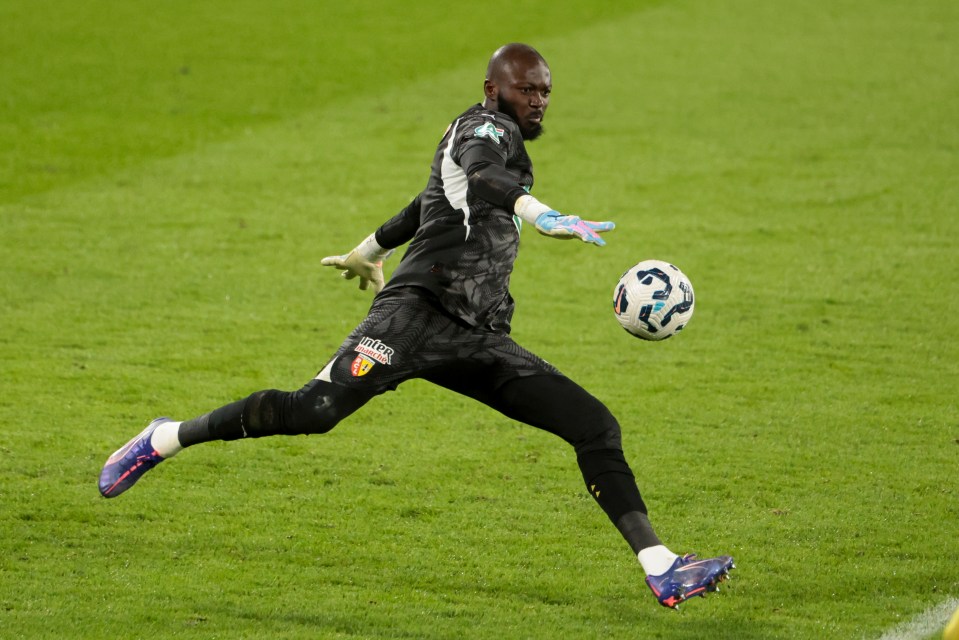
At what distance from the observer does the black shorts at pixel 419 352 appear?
17.5ft

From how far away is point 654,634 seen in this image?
17.0 feet

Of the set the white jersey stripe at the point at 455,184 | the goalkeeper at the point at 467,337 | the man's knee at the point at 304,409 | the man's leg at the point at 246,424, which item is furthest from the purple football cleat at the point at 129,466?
the white jersey stripe at the point at 455,184

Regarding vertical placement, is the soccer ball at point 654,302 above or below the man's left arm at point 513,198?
below

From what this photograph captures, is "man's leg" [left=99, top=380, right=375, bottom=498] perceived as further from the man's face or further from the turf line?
the turf line

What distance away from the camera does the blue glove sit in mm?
4500

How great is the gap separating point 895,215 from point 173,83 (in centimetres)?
897

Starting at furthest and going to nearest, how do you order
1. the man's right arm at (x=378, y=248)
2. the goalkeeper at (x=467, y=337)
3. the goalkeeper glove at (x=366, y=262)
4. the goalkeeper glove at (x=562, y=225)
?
the goalkeeper glove at (x=366, y=262), the man's right arm at (x=378, y=248), the goalkeeper at (x=467, y=337), the goalkeeper glove at (x=562, y=225)

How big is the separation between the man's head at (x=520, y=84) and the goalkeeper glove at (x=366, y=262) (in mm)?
1108

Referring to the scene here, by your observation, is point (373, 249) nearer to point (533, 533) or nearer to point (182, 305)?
point (533, 533)

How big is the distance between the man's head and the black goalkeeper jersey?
0.14 meters

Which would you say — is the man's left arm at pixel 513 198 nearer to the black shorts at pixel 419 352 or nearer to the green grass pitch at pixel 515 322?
the black shorts at pixel 419 352

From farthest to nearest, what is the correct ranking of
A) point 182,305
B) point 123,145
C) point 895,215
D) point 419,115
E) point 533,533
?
1. point 419,115
2. point 123,145
3. point 895,215
4. point 182,305
5. point 533,533

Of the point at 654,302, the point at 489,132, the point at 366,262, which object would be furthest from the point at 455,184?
the point at 366,262

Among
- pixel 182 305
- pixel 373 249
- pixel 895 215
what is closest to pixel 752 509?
pixel 373 249
